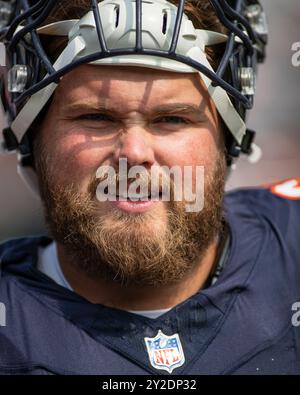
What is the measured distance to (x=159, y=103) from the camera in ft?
4.11

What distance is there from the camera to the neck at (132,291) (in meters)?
1.37

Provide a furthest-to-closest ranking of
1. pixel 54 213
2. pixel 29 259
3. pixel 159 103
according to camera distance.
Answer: pixel 29 259 < pixel 54 213 < pixel 159 103

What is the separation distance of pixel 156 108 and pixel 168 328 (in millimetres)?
443

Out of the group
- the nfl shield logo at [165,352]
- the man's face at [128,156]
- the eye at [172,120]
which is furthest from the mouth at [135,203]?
the nfl shield logo at [165,352]

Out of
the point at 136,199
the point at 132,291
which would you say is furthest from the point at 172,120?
the point at 132,291

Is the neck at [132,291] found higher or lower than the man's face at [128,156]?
lower

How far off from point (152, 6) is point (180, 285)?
0.58 metres

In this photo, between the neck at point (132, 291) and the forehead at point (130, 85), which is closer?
the forehead at point (130, 85)

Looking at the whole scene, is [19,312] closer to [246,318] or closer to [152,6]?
[246,318]

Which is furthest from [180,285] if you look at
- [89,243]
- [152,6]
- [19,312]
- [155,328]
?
[152,6]

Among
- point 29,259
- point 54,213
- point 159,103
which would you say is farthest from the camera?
point 29,259

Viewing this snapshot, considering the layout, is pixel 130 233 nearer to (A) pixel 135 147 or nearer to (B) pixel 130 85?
(A) pixel 135 147

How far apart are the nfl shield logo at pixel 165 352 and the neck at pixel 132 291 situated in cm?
9

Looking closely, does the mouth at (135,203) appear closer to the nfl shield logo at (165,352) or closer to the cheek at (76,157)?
the cheek at (76,157)
